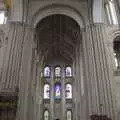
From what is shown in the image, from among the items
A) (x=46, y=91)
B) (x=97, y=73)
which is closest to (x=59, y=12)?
(x=97, y=73)

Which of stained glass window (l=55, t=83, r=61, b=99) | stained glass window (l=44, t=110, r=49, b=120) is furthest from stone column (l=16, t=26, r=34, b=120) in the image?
stained glass window (l=55, t=83, r=61, b=99)

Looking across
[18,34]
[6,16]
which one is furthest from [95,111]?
[6,16]

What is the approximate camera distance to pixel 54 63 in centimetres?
2750

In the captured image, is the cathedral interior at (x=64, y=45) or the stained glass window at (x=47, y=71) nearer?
the cathedral interior at (x=64, y=45)

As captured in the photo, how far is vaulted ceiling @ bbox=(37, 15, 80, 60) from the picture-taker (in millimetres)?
20025

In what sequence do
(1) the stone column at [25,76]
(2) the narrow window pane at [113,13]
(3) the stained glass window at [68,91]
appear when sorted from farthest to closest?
(3) the stained glass window at [68,91], (2) the narrow window pane at [113,13], (1) the stone column at [25,76]

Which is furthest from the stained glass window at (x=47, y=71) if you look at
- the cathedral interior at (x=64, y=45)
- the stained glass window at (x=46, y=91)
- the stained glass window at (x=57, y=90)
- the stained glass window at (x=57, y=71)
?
the cathedral interior at (x=64, y=45)

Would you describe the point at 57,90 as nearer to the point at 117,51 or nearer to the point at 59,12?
the point at 117,51

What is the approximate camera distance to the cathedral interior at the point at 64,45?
42.6 ft

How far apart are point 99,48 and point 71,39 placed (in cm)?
792

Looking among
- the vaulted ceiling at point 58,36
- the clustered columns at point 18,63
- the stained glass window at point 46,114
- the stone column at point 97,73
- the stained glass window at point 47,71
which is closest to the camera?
the stone column at point 97,73

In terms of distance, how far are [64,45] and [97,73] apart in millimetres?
10783

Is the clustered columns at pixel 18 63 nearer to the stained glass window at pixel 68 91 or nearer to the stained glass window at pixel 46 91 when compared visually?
the stained glass window at pixel 46 91

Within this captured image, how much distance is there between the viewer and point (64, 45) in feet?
79.5
